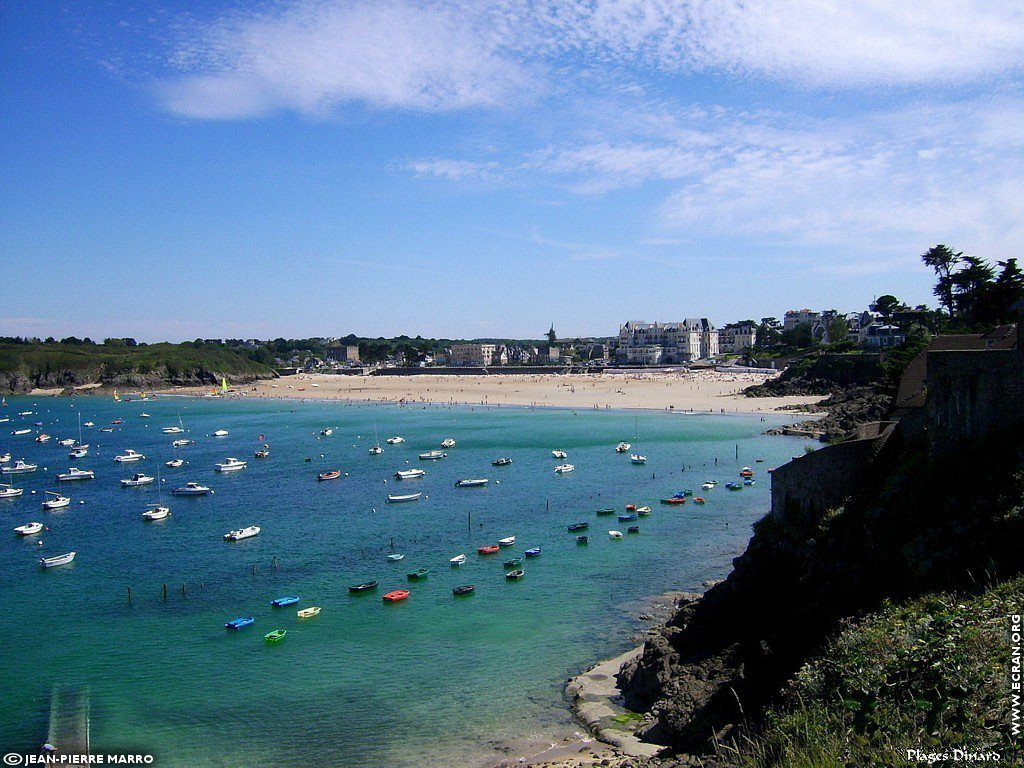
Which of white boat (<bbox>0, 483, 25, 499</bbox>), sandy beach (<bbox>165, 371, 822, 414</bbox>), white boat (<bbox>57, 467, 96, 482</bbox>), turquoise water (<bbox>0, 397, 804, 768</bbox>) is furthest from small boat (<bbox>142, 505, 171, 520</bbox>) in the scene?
sandy beach (<bbox>165, 371, 822, 414</bbox>)

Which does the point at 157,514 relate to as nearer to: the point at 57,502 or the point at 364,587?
the point at 57,502

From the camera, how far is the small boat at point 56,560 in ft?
117

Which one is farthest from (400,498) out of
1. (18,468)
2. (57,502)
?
(18,468)

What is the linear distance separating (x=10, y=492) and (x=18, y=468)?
11172 millimetres

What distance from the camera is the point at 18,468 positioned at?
212 ft

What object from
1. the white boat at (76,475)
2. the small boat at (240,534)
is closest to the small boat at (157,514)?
the small boat at (240,534)

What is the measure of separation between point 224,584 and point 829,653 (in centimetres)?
2616

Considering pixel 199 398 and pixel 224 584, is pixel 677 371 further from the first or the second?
pixel 224 584

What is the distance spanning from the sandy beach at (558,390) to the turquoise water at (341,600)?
3656 cm

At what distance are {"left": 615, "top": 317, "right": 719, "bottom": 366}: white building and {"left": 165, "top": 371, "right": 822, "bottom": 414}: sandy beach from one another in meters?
26.4

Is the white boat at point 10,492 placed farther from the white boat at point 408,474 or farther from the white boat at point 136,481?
the white boat at point 408,474

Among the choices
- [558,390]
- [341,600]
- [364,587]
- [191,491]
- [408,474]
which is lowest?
[341,600]

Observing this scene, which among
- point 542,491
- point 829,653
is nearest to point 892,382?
point 542,491

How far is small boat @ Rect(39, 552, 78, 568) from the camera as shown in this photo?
1409 inches
